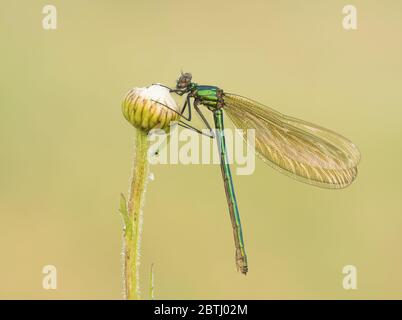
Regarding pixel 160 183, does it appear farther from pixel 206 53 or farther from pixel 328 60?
pixel 328 60

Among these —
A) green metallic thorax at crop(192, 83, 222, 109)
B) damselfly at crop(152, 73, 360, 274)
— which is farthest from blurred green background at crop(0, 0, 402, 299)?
green metallic thorax at crop(192, 83, 222, 109)

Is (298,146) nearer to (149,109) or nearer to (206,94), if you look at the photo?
(206,94)

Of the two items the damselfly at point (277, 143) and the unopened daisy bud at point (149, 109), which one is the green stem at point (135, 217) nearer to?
the unopened daisy bud at point (149, 109)

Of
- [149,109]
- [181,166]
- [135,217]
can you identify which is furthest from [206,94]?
[181,166]

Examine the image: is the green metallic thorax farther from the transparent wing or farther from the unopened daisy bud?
the unopened daisy bud

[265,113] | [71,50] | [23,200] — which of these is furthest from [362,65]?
[265,113]

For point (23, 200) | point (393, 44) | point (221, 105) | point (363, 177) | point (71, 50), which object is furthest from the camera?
point (393, 44)

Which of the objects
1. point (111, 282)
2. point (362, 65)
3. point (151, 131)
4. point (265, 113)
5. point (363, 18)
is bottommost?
point (111, 282)

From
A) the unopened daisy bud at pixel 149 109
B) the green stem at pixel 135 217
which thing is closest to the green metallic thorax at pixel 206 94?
the unopened daisy bud at pixel 149 109
